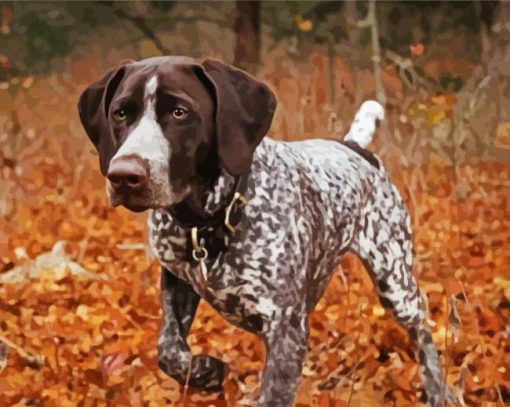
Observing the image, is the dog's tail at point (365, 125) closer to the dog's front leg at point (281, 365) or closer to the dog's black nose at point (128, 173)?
the dog's front leg at point (281, 365)

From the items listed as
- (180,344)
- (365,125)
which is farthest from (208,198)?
(365,125)

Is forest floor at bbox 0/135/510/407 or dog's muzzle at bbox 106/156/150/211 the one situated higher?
dog's muzzle at bbox 106/156/150/211

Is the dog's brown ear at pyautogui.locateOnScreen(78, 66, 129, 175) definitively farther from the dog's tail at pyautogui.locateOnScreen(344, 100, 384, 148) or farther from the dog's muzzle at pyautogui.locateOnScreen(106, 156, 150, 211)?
the dog's tail at pyautogui.locateOnScreen(344, 100, 384, 148)

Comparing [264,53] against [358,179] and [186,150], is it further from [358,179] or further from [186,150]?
[186,150]

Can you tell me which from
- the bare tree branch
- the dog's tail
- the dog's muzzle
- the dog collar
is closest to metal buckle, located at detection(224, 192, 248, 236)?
the dog collar

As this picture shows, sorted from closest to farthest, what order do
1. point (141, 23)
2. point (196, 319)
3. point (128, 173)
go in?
point (128, 173) → point (196, 319) → point (141, 23)

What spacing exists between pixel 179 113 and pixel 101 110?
0.31 meters

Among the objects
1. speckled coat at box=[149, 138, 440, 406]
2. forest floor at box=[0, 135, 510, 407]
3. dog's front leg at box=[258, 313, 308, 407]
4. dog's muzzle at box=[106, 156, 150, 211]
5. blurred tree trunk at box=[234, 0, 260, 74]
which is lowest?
forest floor at box=[0, 135, 510, 407]

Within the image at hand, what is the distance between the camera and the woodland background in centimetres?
407

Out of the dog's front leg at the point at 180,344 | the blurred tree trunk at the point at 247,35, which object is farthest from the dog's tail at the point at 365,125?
the blurred tree trunk at the point at 247,35

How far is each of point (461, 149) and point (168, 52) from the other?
6.29 ft

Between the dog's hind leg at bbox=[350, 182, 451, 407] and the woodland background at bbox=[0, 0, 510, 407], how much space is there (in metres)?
0.10

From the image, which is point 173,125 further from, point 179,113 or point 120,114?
point 120,114

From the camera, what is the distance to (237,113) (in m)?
2.88
